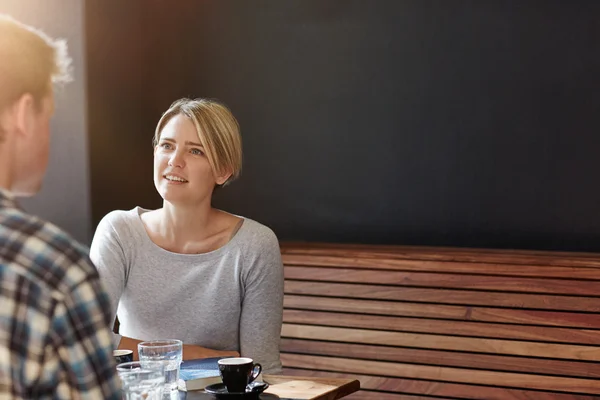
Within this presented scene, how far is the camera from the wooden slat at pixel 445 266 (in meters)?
3.56

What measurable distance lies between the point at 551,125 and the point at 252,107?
1604mm

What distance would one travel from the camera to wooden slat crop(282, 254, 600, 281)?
3562mm

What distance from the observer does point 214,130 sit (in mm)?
3014

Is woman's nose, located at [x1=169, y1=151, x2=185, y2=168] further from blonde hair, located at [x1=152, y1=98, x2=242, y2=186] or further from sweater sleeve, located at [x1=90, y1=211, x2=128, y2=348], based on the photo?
sweater sleeve, located at [x1=90, y1=211, x2=128, y2=348]

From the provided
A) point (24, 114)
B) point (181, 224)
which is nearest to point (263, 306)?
point (181, 224)

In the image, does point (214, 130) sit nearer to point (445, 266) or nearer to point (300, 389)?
point (300, 389)

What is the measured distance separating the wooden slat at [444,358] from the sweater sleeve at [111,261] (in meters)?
1.26

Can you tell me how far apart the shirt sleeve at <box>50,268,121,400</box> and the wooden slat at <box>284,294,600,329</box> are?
8.81 ft

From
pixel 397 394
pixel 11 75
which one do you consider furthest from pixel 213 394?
pixel 397 394

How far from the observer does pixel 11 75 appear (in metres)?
1.30

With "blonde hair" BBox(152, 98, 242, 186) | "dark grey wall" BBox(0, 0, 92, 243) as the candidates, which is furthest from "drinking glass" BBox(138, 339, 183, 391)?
"dark grey wall" BBox(0, 0, 92, 243)

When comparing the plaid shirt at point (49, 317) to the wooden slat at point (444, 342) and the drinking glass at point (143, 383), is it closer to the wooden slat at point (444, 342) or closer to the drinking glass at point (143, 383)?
the drinking glass at point (143, 383)

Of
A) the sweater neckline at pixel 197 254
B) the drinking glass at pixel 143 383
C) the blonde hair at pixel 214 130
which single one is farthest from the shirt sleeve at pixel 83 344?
the blonde hair at pixel 214 130

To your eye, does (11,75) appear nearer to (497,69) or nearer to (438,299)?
(438,299)
